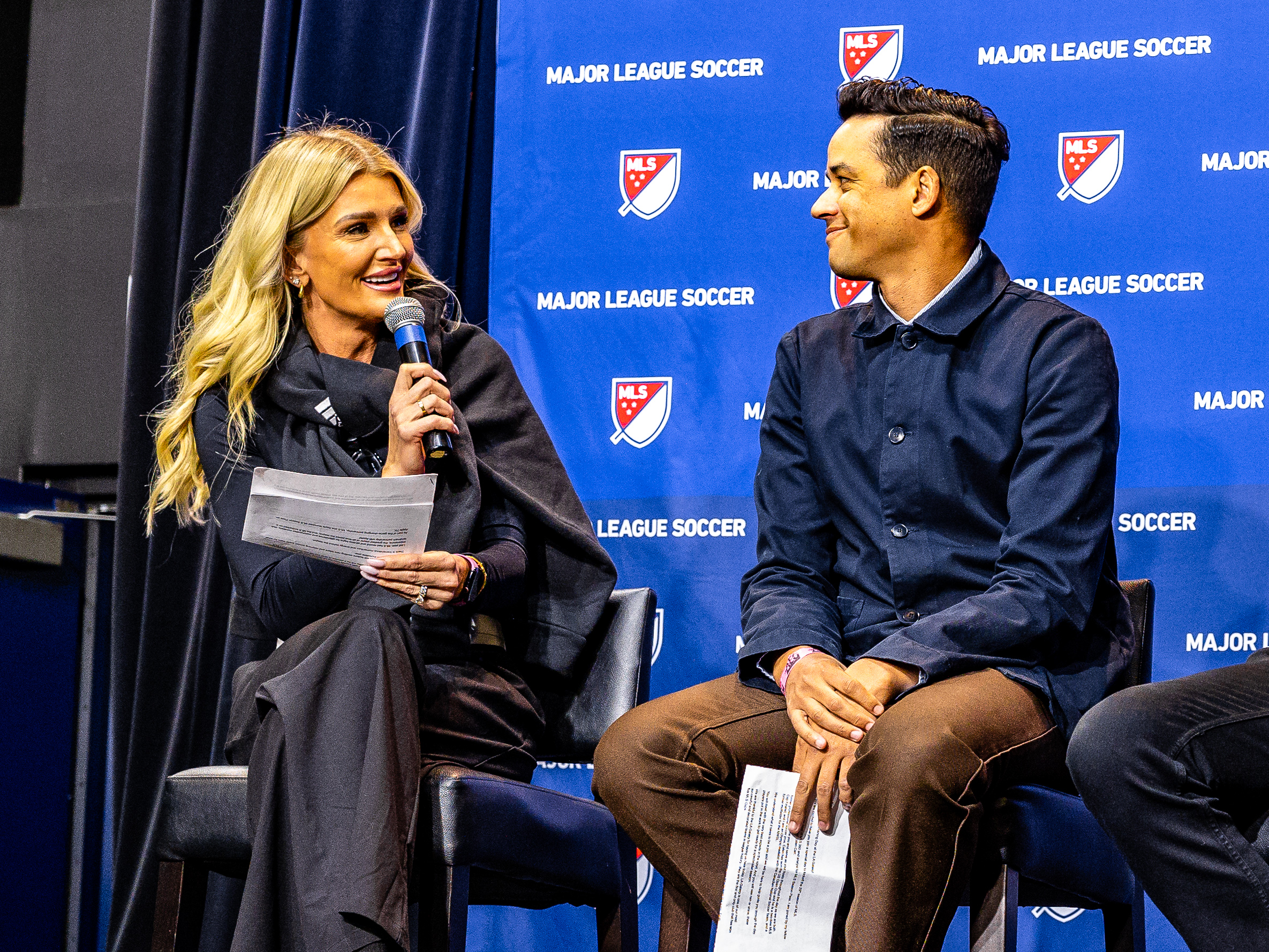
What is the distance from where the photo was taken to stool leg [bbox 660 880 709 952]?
200 cm

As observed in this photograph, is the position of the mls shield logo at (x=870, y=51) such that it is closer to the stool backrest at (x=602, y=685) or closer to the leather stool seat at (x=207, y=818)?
the stool backrest at (x=602, y=685)

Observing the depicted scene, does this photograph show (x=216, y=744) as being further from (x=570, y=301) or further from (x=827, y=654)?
(x=827, y=654)

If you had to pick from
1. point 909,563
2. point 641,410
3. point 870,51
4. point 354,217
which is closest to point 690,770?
point 909,563

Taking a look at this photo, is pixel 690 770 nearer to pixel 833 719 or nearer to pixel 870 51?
pixel 833 719

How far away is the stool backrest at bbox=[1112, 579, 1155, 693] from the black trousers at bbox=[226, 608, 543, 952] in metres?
1.14

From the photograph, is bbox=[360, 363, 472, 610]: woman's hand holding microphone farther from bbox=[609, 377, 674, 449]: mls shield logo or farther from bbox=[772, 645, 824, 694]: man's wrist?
bbox=[609, 377, 674, 449]: mls shield logo

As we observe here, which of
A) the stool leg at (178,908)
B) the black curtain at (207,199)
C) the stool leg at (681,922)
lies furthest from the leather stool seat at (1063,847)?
the black curtain at (207,199)

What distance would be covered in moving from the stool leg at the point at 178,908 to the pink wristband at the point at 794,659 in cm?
104

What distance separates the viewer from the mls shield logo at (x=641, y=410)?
10.6 ft

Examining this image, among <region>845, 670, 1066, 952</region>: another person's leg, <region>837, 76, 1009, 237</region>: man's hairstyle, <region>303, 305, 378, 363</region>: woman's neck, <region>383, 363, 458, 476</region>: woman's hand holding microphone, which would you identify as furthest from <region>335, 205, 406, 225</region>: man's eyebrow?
<region>845, 670, 1066, 952</region>: another person's leg

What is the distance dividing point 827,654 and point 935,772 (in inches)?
13.6

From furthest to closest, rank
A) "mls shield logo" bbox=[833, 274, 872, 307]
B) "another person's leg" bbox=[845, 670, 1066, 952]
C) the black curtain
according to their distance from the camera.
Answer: the black curtain, "mls shield logo" bbox=[833, 274, 872, 307], "another person's leg" bbox=[845, 670, 1066, 952]

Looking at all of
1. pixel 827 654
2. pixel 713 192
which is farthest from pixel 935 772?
pixel 713 192

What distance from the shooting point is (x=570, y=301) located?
10.9 feet
